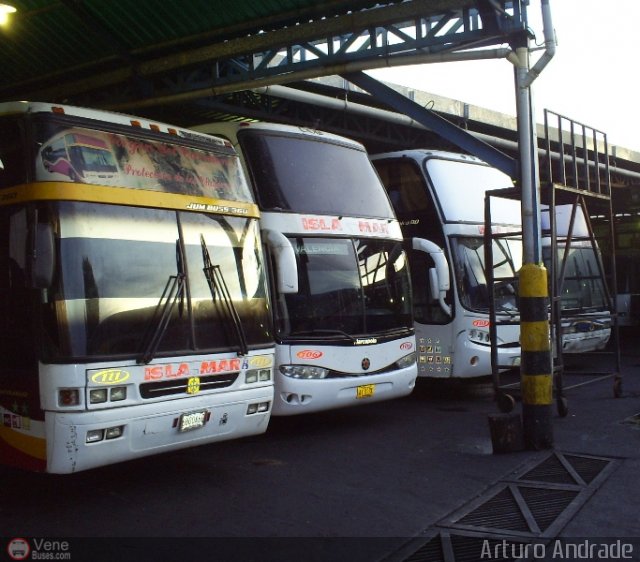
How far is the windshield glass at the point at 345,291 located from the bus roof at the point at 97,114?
1787 millimetres

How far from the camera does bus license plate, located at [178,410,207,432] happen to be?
20.1 feet

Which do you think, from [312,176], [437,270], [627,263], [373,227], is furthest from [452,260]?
[627,263]

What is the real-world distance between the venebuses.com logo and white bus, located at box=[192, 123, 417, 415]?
3264mm

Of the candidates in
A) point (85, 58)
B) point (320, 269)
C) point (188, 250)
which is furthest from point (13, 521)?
point (85, 58)

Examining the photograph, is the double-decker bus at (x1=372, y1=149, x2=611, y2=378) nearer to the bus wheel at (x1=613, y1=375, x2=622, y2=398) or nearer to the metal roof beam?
the bus wheel at (x1=613, y1=375, x2=622, y2=398)

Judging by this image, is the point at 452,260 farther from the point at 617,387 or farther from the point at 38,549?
the point at 38,549

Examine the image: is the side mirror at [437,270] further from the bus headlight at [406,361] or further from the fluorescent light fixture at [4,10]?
the fluorescent light fixture at [4,10]

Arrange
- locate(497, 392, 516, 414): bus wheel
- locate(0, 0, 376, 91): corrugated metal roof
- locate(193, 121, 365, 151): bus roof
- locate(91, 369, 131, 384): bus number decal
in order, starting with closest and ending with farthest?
locate(91, 369, 131, 384): bus number decal → locate(193, 121, 365, 151): bus roof → locate(497, 392, 516, 414): bus wheel → locate(0, 0, 376, 91): corrugated metal roof

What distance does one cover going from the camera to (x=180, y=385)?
6164 mm

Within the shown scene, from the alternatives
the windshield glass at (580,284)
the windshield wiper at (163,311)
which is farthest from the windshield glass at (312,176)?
the windshield glass at (580,284)

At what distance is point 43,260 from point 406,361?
495cm

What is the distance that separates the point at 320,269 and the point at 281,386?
1399mm

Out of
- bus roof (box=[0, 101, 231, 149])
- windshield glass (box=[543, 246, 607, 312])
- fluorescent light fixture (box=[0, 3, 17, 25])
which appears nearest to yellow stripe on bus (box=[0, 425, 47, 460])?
bus roof (box=[0, 101, 231, 149])

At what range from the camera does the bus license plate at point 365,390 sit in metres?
8.53
